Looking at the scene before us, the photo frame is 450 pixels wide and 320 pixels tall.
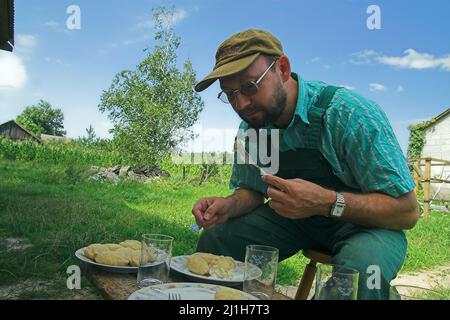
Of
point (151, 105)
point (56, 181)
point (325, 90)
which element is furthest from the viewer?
point (151, 105)

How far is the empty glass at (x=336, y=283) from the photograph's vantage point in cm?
60

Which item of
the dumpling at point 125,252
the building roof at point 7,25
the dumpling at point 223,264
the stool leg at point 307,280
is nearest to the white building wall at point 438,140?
the building roof at point 7,25

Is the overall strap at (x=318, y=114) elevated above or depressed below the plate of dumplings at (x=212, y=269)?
above

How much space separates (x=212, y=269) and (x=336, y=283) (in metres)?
0.30

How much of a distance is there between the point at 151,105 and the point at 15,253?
5.90 meters

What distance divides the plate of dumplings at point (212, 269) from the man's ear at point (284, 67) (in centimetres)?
52

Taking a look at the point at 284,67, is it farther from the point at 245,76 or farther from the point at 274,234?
the point at 274,234

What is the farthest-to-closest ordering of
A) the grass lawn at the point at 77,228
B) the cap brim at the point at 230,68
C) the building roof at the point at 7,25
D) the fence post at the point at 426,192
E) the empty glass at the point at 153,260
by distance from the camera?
the fence post at the point at 426,192 → the building roof at the point at 7,25 → the grass lawn at the point at 77,228 → the cap brim at the point at 230,68 → the empty glass at the point at 153,260

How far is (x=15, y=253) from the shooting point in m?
2.22

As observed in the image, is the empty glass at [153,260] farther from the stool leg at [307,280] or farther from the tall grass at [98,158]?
the tall grass at [98,158]

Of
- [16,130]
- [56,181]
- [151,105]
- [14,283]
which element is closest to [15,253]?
[14,283]

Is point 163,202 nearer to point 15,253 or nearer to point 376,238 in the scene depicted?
point 15,253

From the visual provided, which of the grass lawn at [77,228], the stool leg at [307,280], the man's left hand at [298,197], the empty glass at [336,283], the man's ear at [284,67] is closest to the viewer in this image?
the empty glass at [336,283]

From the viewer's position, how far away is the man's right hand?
40.0 inches
